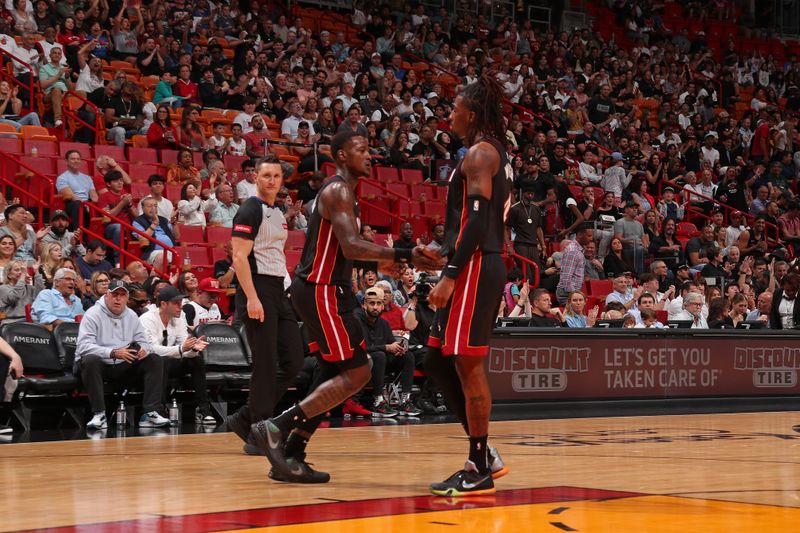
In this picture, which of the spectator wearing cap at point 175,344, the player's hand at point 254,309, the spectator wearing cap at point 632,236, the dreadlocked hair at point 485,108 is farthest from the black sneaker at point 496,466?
the spectator wearing cap at point 632,236

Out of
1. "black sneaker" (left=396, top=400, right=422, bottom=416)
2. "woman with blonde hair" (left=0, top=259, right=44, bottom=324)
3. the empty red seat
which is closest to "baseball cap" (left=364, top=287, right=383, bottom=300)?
"black sneaker" (left=396, top=400, right=422, bottom=416)

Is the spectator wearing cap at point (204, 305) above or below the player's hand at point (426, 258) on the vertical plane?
below

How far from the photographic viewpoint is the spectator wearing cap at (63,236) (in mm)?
13477

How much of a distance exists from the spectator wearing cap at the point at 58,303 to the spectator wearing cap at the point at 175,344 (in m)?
1.02

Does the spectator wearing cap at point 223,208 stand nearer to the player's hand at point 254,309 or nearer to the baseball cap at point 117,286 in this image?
the baseball cap at point 117,286

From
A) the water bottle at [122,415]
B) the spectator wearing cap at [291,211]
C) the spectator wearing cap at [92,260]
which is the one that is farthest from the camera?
the spectator wearing cap at [291,211]

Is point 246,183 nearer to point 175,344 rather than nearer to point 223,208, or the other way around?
point 223,208

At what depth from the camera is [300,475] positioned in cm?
639

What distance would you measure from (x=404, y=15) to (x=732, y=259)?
31.9 ft

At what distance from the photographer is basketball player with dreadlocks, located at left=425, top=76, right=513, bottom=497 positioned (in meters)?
5.95

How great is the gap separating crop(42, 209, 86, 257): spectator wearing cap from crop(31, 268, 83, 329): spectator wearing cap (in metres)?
1.63

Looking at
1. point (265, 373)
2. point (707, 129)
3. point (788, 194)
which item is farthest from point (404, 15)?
point (265, 373)

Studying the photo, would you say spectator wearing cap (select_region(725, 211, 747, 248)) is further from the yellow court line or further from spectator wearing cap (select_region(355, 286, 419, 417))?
the yellow court line

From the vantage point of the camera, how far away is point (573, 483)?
6508mm
